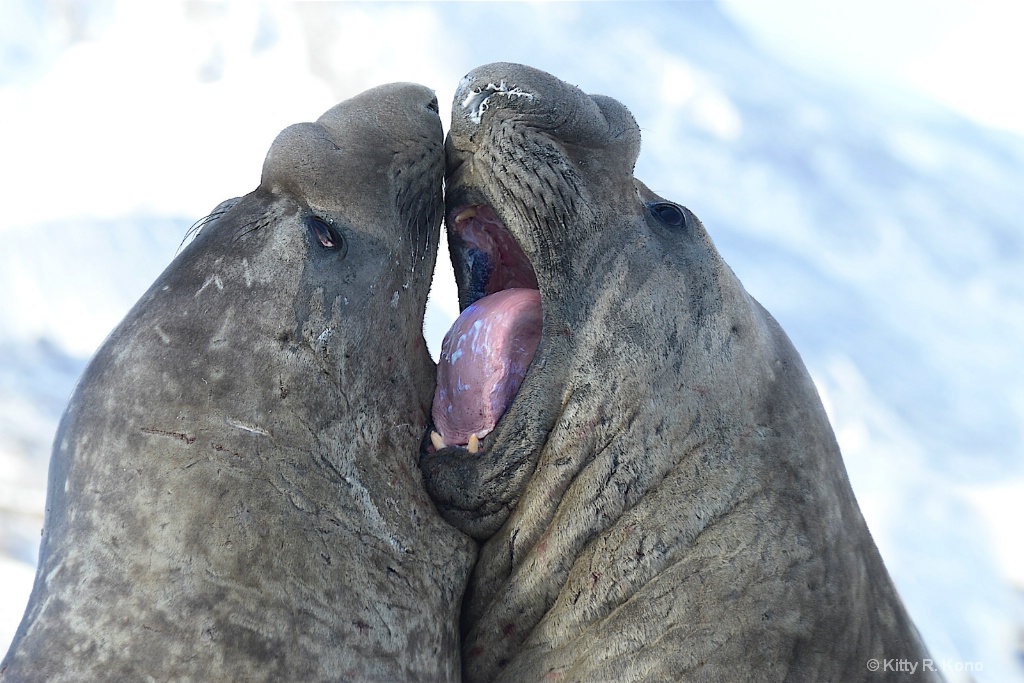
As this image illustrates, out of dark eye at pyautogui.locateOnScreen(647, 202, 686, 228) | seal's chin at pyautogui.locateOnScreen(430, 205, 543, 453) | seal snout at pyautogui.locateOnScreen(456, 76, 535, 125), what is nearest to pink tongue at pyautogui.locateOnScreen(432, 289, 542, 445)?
seal's chin at pyautogui.locateOnScreen(430, 205, 543, 453)

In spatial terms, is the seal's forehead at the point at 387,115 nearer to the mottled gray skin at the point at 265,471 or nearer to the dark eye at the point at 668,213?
the mottled gray skin at the point at 265,471

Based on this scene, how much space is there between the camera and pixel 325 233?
304cm

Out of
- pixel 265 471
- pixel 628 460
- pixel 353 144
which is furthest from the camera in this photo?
pixel 353 144

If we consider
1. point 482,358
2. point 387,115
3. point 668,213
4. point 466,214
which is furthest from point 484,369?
point 387,115

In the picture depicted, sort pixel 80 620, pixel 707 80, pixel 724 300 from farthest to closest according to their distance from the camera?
1. pixel 707 80
2. pixel 724 300
3. pixel 80 620

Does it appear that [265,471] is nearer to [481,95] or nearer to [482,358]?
[482,358]

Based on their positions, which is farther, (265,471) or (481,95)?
(481,95)

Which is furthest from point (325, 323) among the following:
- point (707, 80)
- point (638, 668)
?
point (707, 80)

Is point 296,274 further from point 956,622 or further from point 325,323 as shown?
point 956,622

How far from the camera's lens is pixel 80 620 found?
2518 millimetres

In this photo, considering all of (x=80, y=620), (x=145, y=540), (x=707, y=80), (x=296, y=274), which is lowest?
(x=80, y=620)

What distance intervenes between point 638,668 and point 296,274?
1.35 meters

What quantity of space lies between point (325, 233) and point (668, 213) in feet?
3.35

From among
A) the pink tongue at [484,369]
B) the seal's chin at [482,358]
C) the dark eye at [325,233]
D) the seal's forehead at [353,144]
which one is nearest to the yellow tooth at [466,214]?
the seal's chin at [482,358]
